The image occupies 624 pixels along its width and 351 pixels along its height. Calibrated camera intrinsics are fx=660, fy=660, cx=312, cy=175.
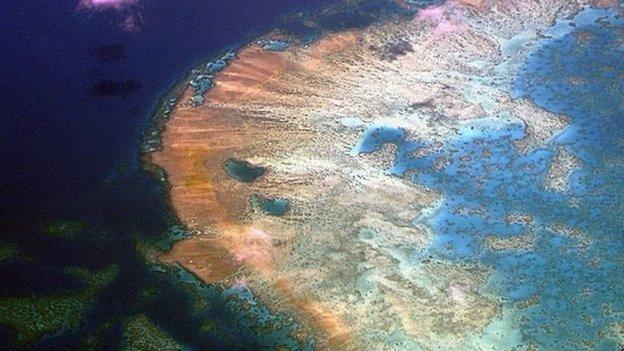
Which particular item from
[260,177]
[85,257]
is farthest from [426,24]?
[85,257]

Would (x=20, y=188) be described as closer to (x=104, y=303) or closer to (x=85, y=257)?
(x=85, y=257)

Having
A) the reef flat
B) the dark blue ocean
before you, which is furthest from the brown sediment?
the dark blue ocean

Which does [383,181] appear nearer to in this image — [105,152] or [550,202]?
[550,202]

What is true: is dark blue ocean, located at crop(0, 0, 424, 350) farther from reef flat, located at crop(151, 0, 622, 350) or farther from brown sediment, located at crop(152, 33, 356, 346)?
reef flat, located at crop(151, 0, 622, 350)

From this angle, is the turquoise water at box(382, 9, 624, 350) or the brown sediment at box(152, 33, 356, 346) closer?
the turquoise water at box(382, 9, 624, 350)

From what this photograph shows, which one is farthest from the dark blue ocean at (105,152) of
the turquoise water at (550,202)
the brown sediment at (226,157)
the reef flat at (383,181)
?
the turquoise water at (550,202)
